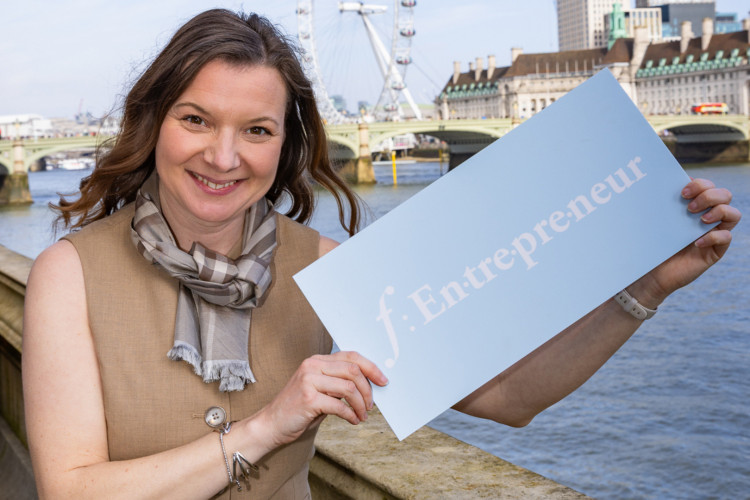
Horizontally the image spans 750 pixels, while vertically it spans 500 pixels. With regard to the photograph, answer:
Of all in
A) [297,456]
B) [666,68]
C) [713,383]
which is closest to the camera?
[297,456]

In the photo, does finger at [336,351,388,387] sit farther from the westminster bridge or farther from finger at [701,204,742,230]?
the westminster bridge

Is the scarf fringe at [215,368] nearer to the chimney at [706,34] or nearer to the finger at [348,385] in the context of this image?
the finger at [348,385]

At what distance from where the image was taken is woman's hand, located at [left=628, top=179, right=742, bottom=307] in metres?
0.88

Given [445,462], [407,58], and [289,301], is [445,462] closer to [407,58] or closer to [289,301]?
[289,301]

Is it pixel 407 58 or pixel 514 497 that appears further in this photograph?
pixel 407 58

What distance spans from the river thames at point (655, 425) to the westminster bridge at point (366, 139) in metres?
14.2

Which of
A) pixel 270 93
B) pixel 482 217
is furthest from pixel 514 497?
→ pixel 270 93

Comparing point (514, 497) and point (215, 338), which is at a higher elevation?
point (215, 338)

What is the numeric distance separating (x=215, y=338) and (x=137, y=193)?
8.2 inches

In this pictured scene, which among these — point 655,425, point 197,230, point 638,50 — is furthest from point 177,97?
point 638,50

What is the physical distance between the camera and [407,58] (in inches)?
1330

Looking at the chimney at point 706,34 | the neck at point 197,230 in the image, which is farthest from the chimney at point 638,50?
the neck at point 197,230

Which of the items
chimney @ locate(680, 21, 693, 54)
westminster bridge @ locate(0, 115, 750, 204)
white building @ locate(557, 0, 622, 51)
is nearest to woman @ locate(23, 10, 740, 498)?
westminster bridge @ locate(0, 115, 750, 204)

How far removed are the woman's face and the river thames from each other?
4.46 meters
